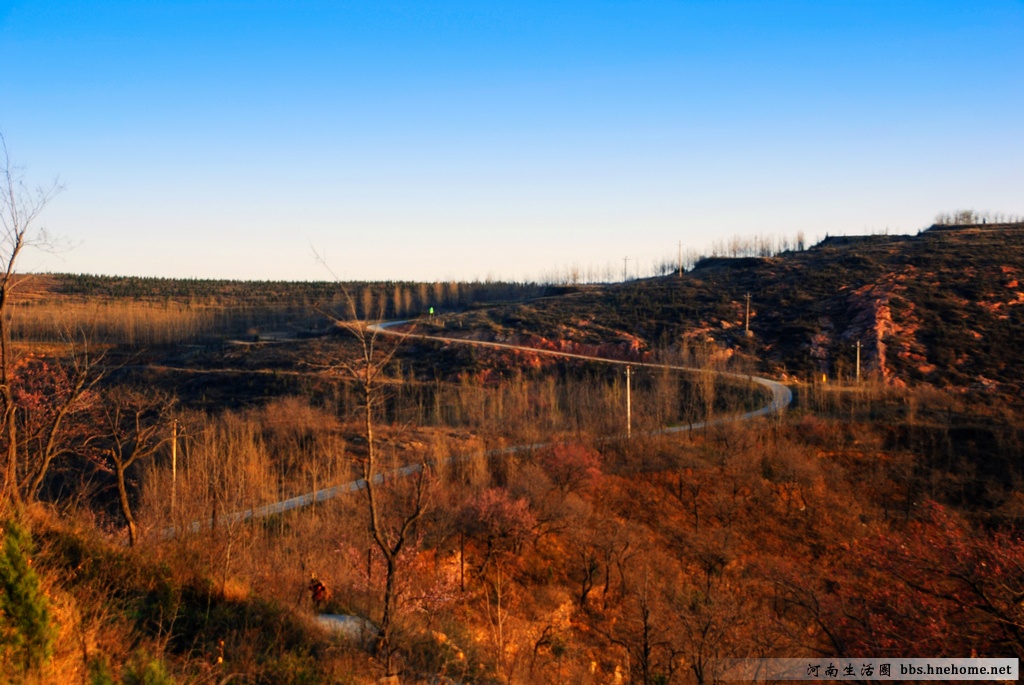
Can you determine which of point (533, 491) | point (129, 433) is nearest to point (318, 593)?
point (533, 491)

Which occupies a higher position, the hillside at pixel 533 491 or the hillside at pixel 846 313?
the hillside at pixel 846 313

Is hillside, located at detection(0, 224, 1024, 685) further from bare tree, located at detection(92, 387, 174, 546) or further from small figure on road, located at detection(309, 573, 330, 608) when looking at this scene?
bare tree, located at detection(92, 387, 174, 546)

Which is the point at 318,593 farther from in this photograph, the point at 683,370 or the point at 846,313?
the point at 846,313

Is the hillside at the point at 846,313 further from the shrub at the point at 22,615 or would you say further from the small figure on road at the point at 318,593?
the shrub at the point at 22,615

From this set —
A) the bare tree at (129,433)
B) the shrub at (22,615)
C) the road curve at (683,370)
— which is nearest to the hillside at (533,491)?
the shrub at (22,615)

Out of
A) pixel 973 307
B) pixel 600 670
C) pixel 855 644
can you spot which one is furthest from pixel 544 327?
pixel 855 644

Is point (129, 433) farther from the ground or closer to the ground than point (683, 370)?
farther from the ground

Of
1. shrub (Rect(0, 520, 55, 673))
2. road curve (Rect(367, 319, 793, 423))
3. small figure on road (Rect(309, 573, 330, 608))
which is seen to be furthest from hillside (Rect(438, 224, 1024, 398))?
shrub (Rect(0, 520, 55, 673))

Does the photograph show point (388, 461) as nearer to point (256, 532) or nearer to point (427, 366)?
point (256, 532)
